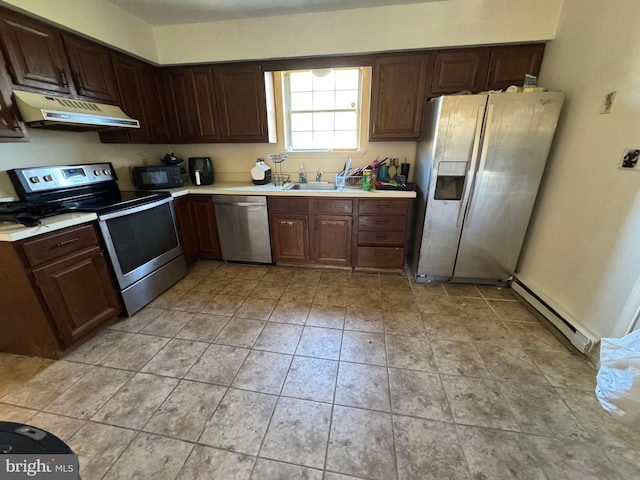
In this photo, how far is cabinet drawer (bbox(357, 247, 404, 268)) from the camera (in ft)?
9.20

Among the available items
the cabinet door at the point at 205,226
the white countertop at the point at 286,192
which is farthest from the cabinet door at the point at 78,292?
the cabinet door at the point at 205,226

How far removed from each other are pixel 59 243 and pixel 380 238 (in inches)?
99.4

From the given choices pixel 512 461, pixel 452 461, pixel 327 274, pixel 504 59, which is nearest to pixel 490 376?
pixel 512 461

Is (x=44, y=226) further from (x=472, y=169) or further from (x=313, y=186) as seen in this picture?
(x=472, y=169)

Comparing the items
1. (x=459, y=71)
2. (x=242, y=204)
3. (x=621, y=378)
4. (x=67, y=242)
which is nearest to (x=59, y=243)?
(x=67, y=242)

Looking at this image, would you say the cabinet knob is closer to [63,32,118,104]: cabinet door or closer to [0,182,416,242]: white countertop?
[63,32,118,104]: cabinet door

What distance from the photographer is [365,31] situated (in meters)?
2.47

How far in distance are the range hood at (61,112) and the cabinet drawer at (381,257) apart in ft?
8.17

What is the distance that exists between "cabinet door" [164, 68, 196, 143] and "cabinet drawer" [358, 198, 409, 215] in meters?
2.11

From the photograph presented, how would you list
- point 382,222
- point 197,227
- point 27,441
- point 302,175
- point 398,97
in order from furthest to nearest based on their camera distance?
1. point 302,175
2. point 197,227
3. point 382,222
4. point 398,97
5. point 27,441

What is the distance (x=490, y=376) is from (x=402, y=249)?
4.46 ft

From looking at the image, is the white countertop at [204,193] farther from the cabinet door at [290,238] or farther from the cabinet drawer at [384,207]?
the cabinet door at [290,238]

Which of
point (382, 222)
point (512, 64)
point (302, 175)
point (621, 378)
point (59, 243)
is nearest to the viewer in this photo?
point (621, 378)

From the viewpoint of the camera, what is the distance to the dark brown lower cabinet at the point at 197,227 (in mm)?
2857
